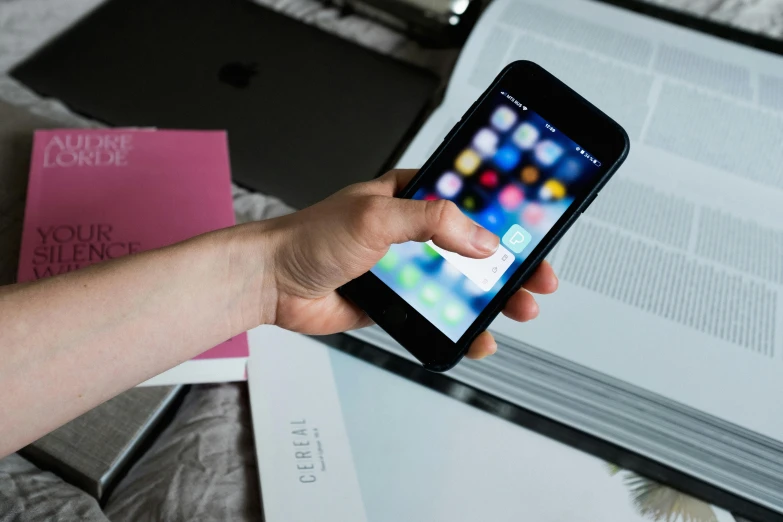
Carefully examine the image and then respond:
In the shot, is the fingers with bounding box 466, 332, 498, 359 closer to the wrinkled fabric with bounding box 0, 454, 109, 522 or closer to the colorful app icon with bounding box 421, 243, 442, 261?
the colorful app icon with bounding box 421, 243, 442, 261

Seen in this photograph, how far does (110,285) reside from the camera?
0.40 metres

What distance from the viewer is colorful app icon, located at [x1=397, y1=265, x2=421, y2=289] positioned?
484 mm

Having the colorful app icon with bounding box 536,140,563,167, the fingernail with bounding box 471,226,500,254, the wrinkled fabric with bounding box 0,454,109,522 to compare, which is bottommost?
the wrinkled fabric with bounding box 0,454,109,522

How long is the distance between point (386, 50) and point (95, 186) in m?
0.40

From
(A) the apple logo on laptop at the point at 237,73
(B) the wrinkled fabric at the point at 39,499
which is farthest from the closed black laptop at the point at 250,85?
(B) the wrinkled fabric at the point at 39,499

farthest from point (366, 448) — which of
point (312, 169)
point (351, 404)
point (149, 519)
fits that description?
point (312, 169)

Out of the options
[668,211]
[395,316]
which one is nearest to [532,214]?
[395,316]

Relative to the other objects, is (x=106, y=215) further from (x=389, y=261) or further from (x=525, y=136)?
(x=525, y=136)

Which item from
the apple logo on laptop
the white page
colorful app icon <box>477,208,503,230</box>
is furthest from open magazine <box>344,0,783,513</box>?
the apple logo on laptop

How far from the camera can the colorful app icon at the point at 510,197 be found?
0.47 metres

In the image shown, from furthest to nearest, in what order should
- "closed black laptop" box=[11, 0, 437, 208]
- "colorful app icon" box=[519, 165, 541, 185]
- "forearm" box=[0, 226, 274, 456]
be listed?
1. "closed black laptop" box=[11, 0, 437, 208]
2. "colorful app icon" box=[519, 165, 541, 185]
3. "forearm" box=[0, 226, 274, 456]

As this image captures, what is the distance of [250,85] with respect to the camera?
0.71 m

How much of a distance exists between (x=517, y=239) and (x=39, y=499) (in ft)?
1.24

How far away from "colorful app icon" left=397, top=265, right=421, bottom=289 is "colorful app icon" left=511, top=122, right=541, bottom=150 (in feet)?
0.41
